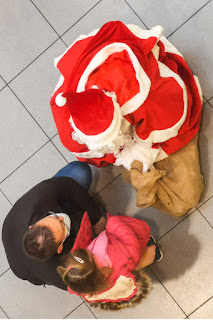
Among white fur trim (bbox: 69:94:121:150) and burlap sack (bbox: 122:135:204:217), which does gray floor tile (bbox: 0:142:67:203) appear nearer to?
burlap sack (bbox: 122:135:204:217)

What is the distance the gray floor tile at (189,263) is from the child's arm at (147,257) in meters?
0.15

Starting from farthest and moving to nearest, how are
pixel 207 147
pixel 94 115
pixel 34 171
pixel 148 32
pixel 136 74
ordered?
pixel 34 171, pixel 207 147, pixel 148 32, pixel 136 74, pixel 94 115

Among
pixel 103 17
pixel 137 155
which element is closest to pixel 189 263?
pixel 137 155

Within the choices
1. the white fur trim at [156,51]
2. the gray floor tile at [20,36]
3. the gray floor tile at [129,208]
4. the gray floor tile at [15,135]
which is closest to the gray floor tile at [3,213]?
the gray floor tile at [15,135]

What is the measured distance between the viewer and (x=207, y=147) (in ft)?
5.64

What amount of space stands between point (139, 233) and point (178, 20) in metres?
0.97

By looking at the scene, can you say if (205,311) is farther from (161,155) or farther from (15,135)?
(15,135)

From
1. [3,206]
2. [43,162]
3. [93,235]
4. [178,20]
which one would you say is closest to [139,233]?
[93,235]

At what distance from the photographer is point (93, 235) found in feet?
5.22

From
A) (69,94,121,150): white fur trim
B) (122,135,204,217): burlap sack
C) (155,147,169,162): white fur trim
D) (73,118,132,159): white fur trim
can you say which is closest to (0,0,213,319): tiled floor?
(122,135,204,217): burlap sack

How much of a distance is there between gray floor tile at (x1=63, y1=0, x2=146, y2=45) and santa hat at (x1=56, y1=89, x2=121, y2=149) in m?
0.77

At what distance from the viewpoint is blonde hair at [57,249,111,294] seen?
4.15ft

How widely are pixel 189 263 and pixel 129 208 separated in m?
0.36

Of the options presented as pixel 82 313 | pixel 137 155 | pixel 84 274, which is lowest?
pixel 82 313
